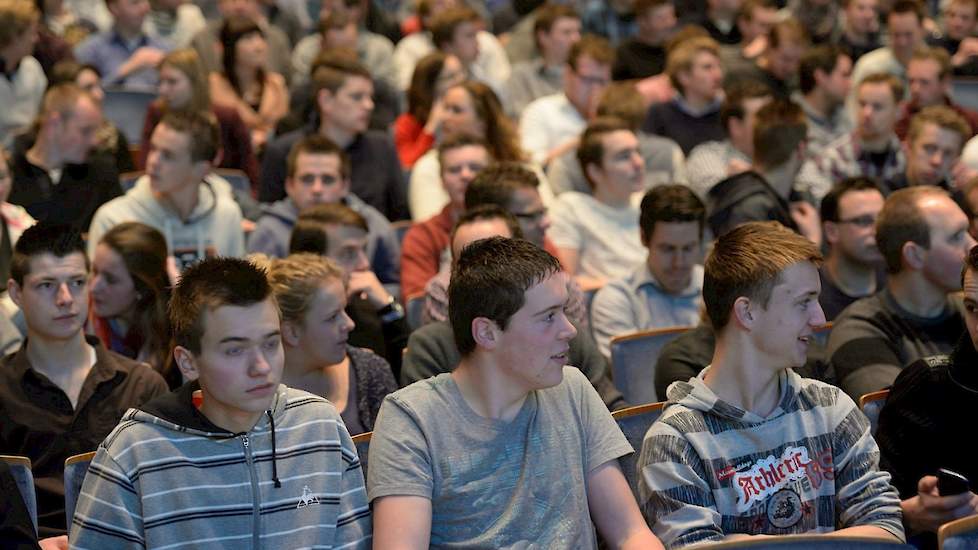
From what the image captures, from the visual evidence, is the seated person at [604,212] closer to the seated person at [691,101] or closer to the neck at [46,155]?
the seated person at [691,101]

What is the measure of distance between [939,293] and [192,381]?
2.16 meters

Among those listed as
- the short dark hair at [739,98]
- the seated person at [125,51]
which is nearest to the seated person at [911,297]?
the short dark hair at [739,98]

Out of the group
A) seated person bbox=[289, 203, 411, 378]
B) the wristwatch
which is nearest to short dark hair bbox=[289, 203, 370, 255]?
seated person bbox=[289, 203, 411, 378]

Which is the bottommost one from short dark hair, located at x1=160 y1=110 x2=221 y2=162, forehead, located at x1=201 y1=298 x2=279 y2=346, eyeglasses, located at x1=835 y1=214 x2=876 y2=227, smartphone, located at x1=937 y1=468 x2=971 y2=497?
smartphone, located at x1=937 y1=468 x2=971 y2=497

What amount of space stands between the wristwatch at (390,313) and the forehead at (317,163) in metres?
0.93

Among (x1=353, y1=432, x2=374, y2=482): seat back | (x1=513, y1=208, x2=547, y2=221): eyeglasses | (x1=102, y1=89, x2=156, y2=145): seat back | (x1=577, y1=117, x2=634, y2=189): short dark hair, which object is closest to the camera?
(x1=353, y1=432, x2=374, y2=482): seat back

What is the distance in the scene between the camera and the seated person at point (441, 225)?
15.6ft

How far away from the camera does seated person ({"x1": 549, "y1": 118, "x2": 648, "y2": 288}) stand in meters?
5.18

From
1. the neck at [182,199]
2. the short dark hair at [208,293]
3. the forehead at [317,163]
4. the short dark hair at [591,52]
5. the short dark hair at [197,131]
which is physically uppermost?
the short dark hair at [591,52]

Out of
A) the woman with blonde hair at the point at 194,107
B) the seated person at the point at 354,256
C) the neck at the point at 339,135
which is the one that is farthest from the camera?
the woman with blonde hair at the point at 194,107

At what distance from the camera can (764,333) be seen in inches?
105

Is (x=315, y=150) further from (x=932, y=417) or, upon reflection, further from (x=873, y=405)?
(x=932, y=417)

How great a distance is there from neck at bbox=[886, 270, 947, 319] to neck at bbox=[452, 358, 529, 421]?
1.56 meters

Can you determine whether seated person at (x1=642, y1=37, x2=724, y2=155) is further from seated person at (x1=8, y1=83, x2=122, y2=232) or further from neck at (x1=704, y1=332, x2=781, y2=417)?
neck at (x1=704, y1=332, x2=781, y2=417)
